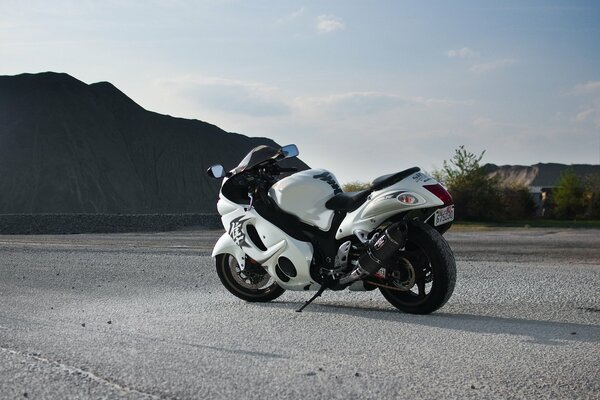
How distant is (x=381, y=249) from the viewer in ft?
22.7

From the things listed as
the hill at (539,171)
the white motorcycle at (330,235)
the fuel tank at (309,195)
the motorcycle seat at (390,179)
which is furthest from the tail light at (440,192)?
the hill at (539,171)

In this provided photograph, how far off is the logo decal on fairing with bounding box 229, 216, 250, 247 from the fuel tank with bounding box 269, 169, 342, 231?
510mm

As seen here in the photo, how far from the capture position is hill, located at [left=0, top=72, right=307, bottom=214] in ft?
258

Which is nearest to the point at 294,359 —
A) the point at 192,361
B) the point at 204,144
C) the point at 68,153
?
the point at 192,361

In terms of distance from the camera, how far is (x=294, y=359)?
5.31 m

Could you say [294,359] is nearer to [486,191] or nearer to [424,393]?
[424,393]

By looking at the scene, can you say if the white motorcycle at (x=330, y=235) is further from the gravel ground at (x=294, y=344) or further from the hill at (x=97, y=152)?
the hill at (x=97, y=152)

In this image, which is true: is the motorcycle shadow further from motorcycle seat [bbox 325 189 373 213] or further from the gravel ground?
motorcycle seat [bbox 325 189 373 213]

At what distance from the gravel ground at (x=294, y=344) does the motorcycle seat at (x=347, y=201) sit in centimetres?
99

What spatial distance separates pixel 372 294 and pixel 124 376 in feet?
15.1

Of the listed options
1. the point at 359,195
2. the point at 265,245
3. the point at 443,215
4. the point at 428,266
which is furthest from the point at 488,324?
the point at 265,245

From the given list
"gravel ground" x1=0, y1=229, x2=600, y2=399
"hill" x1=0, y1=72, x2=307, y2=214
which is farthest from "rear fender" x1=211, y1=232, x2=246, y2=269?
"hill" x1=0, y1=72, x2=307, y2=214

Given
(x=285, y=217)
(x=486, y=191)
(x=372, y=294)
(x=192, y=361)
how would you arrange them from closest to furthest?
(x=192, y=361)
(x=285, y=217)
(x=372, y=294)
(x=486, y=191)

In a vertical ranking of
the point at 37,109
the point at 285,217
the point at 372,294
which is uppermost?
the point at 37,109
